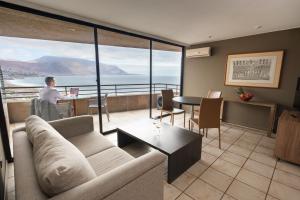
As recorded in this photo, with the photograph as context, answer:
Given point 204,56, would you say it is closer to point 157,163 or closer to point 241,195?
point 241,195

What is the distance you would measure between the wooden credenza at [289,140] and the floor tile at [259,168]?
31 cm

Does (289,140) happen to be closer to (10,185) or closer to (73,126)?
(73,126)

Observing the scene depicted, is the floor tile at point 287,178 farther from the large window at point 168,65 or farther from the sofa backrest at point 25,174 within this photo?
the large window at point 168,65

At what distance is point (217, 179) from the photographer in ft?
5.92

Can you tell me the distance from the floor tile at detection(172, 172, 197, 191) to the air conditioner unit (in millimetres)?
3166

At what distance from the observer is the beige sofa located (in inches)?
28.4

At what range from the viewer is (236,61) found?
348cm

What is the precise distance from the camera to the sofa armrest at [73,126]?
5.98 feet

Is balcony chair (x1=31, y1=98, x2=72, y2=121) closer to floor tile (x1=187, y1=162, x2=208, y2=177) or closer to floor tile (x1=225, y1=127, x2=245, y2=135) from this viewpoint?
floor tile (x1=187, y1=162, x2=208, y2=177)

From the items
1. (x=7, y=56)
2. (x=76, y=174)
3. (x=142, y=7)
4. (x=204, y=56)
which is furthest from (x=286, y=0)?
(x=7, y=56)

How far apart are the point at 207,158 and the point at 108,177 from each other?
6.10 ft

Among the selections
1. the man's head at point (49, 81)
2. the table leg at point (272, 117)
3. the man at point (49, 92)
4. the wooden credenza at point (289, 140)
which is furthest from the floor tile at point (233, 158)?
the man's head at point (49, 81)

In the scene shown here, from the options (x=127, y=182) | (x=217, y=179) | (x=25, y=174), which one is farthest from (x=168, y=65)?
(x=25, y=174)

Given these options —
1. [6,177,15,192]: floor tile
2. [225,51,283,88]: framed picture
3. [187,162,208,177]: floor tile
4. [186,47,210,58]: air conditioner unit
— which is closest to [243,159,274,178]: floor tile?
[187,162,208,177]: floor tile
